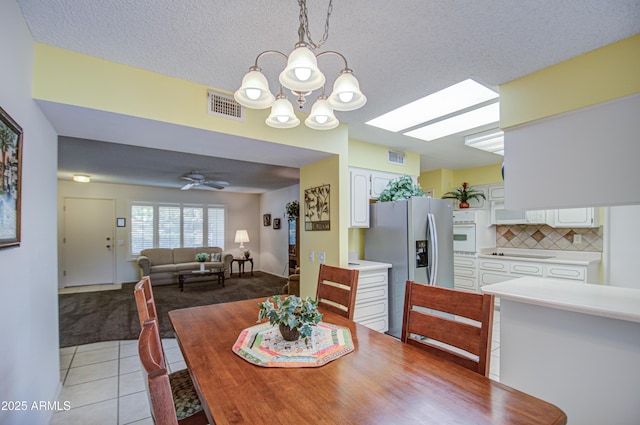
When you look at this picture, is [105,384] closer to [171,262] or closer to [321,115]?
[321,115]

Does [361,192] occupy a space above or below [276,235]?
above

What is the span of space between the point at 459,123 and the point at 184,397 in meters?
3.36

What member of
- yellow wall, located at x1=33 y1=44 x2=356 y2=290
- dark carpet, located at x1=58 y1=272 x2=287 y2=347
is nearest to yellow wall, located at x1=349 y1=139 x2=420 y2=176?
yellow wall, located at x1=33 y1=44 x2=356 y2=290

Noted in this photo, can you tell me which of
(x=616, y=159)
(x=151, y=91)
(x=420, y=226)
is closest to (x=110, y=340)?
(x=151, y=91)

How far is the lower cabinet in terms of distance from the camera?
3.28 metres

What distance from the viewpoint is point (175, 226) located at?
25.6 ft

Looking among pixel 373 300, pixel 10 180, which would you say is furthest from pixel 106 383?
pixel 373 300

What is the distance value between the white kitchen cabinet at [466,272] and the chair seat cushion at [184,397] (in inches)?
172

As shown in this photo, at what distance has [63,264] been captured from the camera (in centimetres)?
651

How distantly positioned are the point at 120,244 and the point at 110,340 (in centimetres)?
426

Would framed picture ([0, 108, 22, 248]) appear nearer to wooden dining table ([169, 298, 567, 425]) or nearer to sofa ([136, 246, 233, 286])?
wooden dining table ([169, 298, 567, 425])

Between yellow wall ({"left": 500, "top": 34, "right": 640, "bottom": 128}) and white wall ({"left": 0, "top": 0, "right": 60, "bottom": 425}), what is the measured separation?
3.05 m

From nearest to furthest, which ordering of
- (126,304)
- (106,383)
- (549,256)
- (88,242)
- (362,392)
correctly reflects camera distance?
1. (362,392)
2. (106,383)
3. (549,256)
4. (126,304)
5. (88,242)

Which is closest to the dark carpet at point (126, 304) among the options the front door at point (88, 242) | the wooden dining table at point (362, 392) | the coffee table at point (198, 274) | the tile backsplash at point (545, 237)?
the coffee table at point (198, 274)
